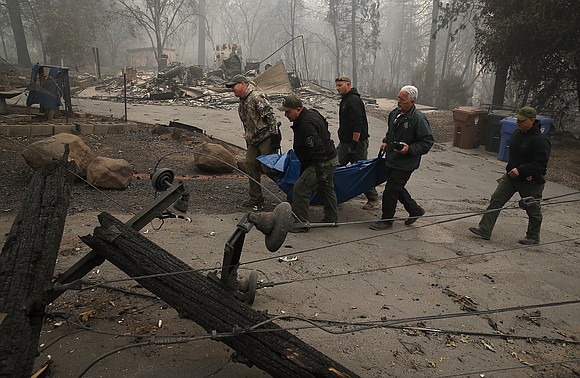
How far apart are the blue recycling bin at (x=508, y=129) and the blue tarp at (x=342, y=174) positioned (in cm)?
638

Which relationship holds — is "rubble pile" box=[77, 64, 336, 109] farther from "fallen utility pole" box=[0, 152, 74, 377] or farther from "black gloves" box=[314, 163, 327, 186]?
"fallen utility pole" box=[0, 152, 74, 377]

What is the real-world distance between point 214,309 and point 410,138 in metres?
3.87

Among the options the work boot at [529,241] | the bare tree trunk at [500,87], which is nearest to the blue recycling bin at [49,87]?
the work boot at [529,241]

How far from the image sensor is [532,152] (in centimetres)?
534

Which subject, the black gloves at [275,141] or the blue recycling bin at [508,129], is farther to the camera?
the blue recycling bin at [508,129]

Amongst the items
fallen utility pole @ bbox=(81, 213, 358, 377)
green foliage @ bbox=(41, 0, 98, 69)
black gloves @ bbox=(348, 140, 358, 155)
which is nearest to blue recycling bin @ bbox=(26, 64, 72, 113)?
black gloves @ bbox=(348, 140, 358, 155)

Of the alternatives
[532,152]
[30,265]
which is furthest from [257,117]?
[30,265]

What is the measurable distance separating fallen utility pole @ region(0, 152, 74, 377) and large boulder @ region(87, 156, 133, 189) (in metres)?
3.64

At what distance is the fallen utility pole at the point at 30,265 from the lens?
80.1 inches

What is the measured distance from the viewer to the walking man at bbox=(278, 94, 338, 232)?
5.21 meters

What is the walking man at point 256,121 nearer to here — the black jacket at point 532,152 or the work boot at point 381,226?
the work boot at point 381,226

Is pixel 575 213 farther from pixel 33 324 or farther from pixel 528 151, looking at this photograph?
pixel 33 324

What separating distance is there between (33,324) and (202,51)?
159 ft

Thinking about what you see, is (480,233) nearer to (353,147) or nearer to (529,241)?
(529,241)
